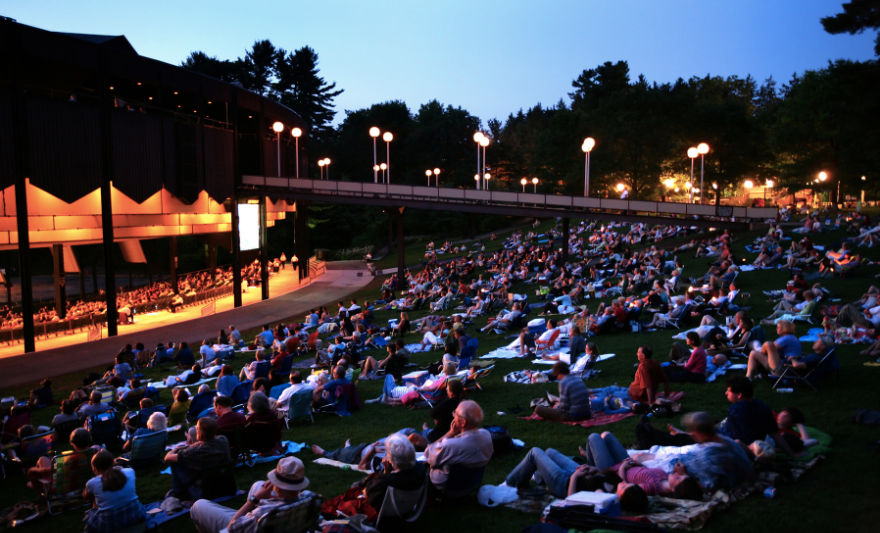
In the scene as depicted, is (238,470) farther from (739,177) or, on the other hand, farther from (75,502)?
(739,177)

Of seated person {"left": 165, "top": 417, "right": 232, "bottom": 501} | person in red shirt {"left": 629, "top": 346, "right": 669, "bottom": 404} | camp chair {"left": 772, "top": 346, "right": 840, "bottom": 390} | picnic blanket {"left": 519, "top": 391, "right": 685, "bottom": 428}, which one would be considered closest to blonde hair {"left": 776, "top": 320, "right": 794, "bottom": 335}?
camp chair {"left": 772, "top": 346, "right": 840, "bottom": 390}

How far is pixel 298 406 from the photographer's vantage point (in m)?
9.61

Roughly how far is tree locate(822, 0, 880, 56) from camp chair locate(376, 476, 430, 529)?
1469cm

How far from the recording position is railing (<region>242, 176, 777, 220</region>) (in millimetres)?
27016

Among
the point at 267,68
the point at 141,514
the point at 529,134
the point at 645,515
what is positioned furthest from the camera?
the point at 529,134

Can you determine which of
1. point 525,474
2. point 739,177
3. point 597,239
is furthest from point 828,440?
point 739,177

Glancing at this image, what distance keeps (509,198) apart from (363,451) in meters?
23.2

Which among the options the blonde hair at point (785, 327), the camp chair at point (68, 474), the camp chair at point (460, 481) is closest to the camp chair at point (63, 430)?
the camp chair at point (68, 474)

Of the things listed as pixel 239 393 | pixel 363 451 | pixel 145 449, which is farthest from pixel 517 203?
pixel 145 449

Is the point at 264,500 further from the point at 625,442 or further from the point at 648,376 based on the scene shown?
the point at 648,376

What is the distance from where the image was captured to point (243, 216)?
33.0 meters

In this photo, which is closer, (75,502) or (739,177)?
(75,502)

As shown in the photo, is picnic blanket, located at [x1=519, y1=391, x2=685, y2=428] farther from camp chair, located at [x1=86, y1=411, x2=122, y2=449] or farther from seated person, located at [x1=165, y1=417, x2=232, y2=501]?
camp chair, located at [x1=86, y1=411, x2=122, y2=449]

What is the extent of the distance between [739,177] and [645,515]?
3976 centimetres
